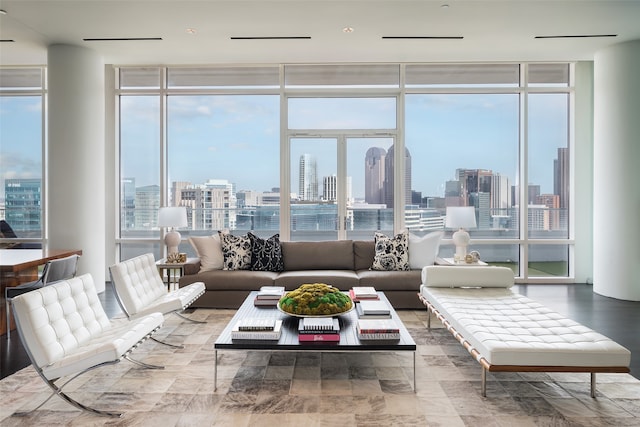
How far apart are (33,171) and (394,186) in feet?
18.4

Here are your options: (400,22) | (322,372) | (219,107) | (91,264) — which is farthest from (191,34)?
(322,372)

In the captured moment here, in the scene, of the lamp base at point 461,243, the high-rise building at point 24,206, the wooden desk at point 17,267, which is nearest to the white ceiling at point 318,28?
the high-rise building at point 24,206

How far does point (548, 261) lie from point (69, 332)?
6.41m

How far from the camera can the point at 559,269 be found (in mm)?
6602

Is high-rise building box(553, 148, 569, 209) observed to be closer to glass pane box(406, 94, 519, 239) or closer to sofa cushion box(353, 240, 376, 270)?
glass pane box(406, 94, 519, 239)

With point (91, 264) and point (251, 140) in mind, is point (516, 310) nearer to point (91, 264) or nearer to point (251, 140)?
point (251, 140)

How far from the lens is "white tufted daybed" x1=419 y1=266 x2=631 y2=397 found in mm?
2477

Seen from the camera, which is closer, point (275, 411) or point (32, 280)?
point (275, 411)

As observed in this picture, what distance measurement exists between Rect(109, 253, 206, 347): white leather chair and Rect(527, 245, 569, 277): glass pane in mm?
5010

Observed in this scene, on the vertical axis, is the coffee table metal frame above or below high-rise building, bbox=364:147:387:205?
below

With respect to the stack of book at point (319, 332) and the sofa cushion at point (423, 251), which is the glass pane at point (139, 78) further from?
the stack of book at point (319, 332)

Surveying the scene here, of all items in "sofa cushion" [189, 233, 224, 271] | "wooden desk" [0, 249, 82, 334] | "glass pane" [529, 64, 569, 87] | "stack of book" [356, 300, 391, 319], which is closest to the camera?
"stack of book" [356, 300, 391, 319]

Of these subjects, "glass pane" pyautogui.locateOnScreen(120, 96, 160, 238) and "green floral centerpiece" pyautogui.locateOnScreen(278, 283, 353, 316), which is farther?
"glass pane" pyautogui.locateOnScreen(120, 96, 160, 238)

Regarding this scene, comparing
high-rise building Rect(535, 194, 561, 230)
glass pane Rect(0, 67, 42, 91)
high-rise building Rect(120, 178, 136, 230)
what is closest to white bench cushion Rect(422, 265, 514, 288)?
high-rise building Rect(535, 194, 561, 230)
